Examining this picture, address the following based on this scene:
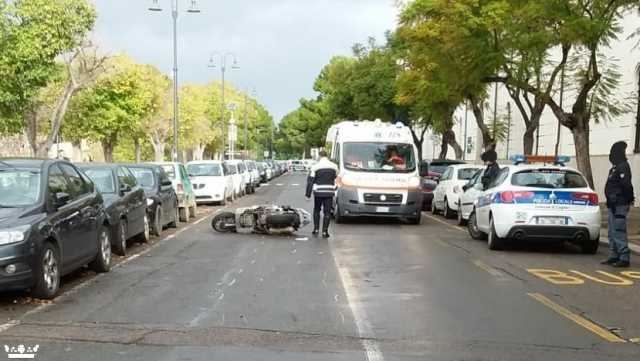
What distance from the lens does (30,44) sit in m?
27.2

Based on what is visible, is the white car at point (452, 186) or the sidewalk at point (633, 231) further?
the white car at point (452, 186)

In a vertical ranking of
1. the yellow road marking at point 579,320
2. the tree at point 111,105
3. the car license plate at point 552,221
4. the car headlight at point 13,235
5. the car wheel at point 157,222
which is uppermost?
the tree at point 111,105

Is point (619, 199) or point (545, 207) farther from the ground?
point (619, 199)

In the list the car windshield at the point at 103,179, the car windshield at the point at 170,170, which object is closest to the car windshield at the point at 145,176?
the car windshield at the point at 103,179

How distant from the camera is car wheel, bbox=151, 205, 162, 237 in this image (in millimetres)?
15547

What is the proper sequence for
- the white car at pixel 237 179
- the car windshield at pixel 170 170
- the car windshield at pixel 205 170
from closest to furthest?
1. the car windshield at pixel 170 170
2. the car windshield at pixel 205 170
3. the white car at pixel 237 179

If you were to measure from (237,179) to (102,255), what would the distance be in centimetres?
2296

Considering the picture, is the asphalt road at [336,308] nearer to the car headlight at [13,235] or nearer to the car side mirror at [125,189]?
the car headlight at [13,235]

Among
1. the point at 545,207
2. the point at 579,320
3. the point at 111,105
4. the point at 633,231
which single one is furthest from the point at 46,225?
the point at 111,105

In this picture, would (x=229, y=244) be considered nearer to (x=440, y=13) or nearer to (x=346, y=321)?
(x=346, y=321)

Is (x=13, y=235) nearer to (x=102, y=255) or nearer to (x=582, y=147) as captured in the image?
(x=102, y=255)

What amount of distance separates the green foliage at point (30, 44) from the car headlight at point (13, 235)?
20.4 m

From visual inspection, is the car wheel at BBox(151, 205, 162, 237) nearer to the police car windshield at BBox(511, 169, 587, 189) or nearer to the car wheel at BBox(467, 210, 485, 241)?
the car wheel at BBox(467, 210, 485, 241)

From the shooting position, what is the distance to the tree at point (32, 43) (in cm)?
2692
